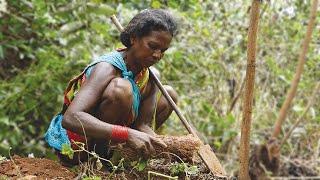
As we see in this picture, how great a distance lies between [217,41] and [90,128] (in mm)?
3777

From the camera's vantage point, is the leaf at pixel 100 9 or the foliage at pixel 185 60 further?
the foliage at pixel 185 60

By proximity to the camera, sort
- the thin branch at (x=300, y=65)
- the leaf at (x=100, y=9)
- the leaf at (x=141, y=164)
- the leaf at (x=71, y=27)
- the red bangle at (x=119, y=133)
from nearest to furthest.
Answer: the red bangle at (x=119, y=133) < the leaf at (x=141, y=164) < the leaf at (x=100, y=9) < the thin branch at (x=300, y=65) < the leaf at (x=71, y=27)

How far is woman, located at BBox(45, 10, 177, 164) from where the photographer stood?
2.66m

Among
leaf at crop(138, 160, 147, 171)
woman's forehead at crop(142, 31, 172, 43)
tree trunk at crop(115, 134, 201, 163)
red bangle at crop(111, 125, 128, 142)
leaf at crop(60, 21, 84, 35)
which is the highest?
woman's forehead at crop(142, 31, 172, 43)

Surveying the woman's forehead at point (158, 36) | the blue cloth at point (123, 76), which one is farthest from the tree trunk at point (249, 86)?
the blue cloth at point (123, 76)

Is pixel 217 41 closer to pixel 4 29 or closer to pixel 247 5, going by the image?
pixel 247 5

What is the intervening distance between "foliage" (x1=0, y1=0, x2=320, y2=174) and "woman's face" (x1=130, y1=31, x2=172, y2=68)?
4.90 ft

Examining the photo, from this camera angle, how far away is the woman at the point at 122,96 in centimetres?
266

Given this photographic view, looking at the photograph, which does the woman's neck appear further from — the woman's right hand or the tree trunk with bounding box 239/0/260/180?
the tree trunk with bounding box 239/0/260/180

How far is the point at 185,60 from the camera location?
6.14 metres

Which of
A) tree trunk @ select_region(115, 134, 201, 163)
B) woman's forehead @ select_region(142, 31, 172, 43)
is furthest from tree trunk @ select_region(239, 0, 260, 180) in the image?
woman's forehead @ select_region(142, 31, 172, 43)

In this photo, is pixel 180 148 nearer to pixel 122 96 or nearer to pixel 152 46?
pixel 122 96

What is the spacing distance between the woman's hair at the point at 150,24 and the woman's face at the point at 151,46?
28mm

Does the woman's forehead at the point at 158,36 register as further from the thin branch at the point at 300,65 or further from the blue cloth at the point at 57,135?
the thin branch at the point at 300,65
